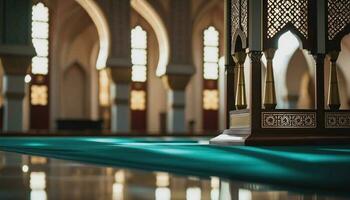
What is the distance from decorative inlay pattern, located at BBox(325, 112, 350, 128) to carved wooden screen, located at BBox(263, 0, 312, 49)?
85 centimetres

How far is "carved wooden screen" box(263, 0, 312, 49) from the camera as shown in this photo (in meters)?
6.14

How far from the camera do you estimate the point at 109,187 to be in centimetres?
202

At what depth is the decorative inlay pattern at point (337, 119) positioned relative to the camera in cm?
636

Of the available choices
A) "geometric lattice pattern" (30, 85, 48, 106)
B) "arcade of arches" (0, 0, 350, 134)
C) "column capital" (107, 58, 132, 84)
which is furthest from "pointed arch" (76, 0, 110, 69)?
"geometric lattice pattern" (30, 85, 48, 106)

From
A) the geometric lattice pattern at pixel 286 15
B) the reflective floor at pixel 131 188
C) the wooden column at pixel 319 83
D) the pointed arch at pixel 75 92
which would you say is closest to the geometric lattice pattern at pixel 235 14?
the geometric lattice pattern at pixel 286 15

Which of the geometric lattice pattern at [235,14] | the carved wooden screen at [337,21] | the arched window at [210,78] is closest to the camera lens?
the carved wooden screen at [337,21]

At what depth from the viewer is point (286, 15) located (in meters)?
6.32

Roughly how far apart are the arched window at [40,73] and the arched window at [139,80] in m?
2.72

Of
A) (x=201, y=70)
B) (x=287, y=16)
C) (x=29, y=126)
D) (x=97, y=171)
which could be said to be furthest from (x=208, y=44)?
(x=97, y=171)

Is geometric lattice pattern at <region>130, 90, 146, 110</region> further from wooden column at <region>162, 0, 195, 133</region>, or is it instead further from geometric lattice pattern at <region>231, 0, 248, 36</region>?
geometric lattice pattern at <region>231, 0, 248, 36</region>

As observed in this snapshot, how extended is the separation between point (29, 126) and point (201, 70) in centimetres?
573

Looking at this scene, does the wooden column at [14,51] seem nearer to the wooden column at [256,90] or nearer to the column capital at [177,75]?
the column capital at [177,75]

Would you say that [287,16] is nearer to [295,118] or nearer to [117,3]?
[295,118]

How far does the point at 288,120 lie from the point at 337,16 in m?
1.48
